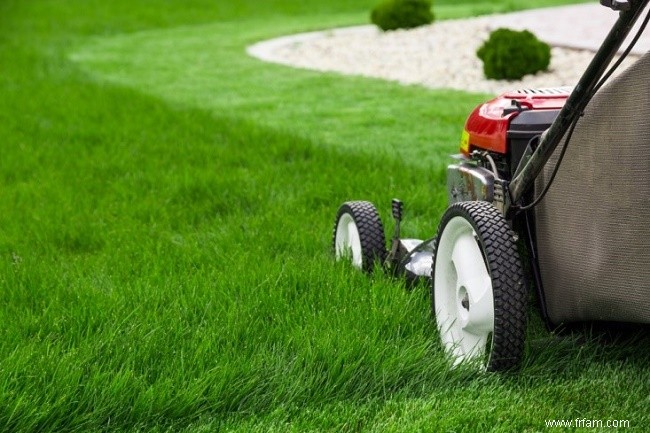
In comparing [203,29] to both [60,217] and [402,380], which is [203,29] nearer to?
[60,217]

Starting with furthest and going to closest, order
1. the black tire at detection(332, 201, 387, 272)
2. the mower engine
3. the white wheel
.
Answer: the black tire at detection(332, 201, 387, 272), the mower engine, the white wheel

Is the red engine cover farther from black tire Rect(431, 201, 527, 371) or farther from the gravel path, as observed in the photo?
the gravel path

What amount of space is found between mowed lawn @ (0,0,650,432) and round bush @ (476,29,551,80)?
5.27 feet

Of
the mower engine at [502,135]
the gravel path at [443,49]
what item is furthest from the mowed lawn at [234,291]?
the gravel path at [443,49]

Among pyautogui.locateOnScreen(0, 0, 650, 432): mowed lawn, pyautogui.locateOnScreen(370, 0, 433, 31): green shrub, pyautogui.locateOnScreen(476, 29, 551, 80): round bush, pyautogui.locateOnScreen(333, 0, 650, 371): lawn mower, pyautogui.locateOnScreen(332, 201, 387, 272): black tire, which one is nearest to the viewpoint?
pyautogui.locateOnScreen(333, 0, 650, 371): lawn mower

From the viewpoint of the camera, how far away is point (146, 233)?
13.6 ft

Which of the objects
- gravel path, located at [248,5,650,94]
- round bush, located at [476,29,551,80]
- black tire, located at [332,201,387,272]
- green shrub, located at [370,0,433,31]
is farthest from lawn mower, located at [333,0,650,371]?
green shrub, located at [370,0,433,31]

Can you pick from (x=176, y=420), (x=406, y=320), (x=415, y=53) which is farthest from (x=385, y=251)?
(x=415, y=53)

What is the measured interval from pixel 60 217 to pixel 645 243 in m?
2.89

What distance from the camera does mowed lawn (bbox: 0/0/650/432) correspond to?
7.75ft

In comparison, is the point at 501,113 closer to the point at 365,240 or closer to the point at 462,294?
the point at 462,294

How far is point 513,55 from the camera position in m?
9.33

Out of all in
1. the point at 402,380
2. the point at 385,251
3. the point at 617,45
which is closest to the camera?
the point at 617,45

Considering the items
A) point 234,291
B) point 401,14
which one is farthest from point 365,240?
point 401,14
